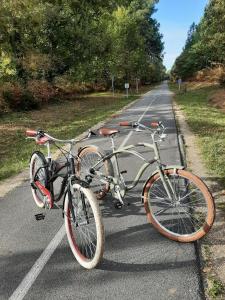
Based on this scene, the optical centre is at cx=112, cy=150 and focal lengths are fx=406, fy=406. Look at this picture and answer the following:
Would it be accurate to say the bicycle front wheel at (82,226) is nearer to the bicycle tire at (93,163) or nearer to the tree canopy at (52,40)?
the bicycle tire at (93,163)

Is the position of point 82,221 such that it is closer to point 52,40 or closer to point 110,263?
point 110,263

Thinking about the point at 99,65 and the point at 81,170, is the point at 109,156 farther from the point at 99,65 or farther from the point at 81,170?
the point at 99,65

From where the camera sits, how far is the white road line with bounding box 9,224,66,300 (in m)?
4.03

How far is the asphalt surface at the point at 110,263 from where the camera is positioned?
158 inches

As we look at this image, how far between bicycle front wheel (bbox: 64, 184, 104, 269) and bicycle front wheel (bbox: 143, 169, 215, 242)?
2.92 ft

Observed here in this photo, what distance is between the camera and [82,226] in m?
4.84

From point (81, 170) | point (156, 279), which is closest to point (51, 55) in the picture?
point (81, 170)

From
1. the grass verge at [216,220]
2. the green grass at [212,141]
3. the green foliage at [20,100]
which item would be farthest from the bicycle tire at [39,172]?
the green foliage at [20,100]

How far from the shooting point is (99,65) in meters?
39.4

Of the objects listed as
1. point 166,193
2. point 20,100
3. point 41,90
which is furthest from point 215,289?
point 41,90

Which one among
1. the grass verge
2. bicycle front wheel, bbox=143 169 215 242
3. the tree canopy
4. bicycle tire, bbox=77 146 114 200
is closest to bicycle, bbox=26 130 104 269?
bicycle tire, bbox=77 146 114 200

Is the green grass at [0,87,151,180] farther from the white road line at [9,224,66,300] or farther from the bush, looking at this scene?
the white road line at [9,224,66,300]

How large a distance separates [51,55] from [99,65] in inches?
298

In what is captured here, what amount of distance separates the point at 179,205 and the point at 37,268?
197cm
